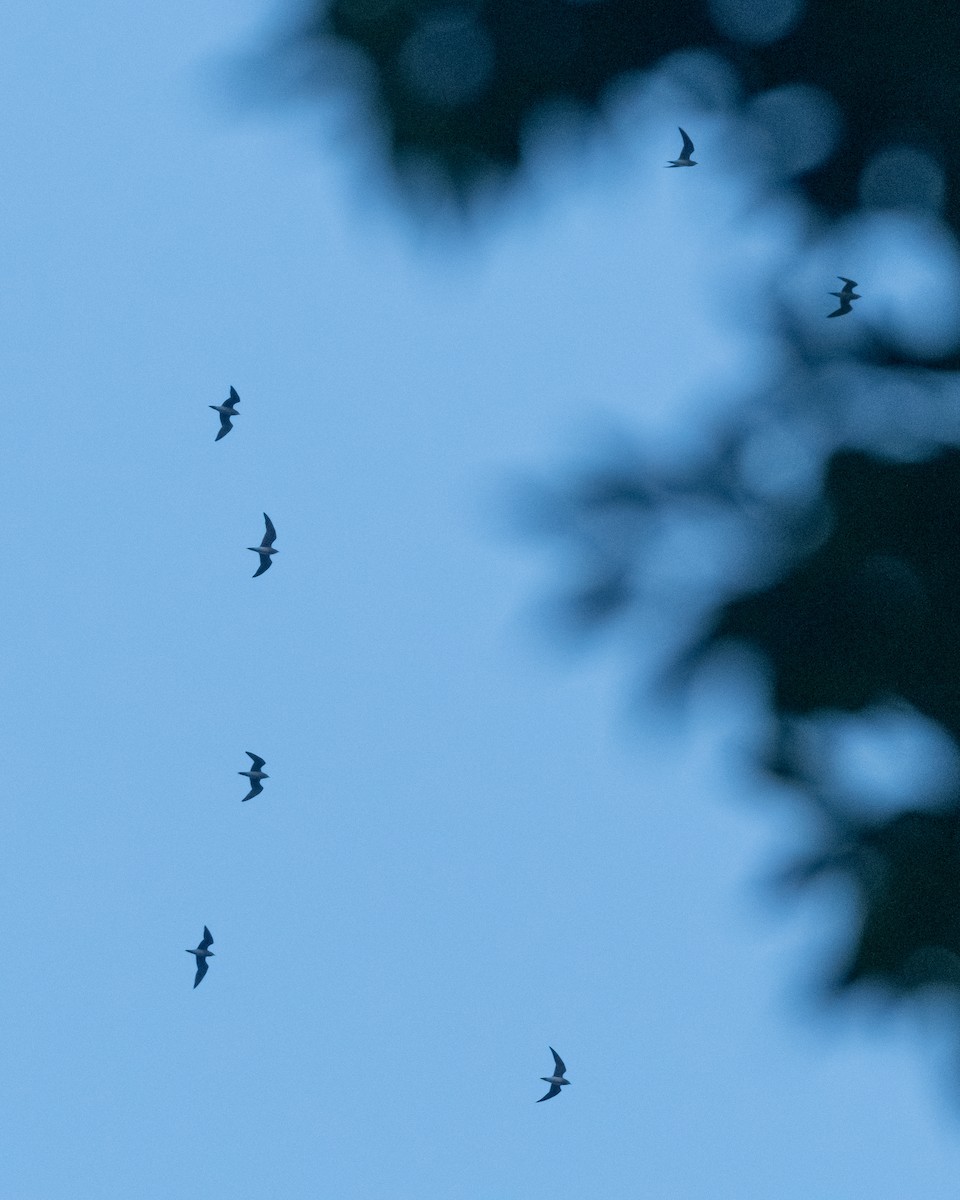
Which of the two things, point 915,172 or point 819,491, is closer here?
point 819,491

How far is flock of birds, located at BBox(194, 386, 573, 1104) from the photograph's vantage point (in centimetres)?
542

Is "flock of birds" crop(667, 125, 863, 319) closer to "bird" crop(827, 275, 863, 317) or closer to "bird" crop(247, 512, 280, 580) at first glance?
"bird" crop(827, 275, 863, 317)

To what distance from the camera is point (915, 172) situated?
251 cm

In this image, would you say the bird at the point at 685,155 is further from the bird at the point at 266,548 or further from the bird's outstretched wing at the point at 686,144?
the bird at the point at 266,548

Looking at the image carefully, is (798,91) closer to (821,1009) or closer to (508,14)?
(508,14)

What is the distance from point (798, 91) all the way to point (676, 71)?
7.5 inches

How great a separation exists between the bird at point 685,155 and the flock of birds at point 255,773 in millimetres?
2819

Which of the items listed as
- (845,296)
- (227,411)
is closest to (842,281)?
(845,296)

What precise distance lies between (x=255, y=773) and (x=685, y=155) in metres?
3.83

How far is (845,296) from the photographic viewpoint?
8.12 feet

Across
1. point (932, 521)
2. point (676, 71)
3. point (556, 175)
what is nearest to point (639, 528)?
point (932, 521)

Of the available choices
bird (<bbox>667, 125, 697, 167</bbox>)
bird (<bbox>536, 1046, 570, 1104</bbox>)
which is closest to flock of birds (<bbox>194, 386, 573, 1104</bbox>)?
bird (<bbox>536, 1046, 570, 1104</bbox>)

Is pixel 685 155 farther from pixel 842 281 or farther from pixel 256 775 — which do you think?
pixel 256 775

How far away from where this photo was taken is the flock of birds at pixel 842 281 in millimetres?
2438
